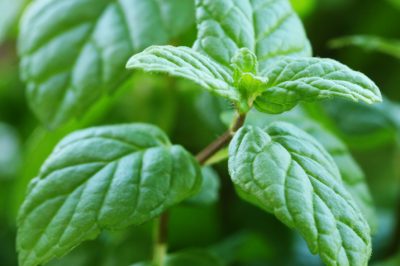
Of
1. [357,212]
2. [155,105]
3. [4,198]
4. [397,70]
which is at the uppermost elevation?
[357,212]

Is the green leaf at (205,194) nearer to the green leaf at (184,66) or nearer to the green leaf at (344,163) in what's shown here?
the green leaf at (344,163)

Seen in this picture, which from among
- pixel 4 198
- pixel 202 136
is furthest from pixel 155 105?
pixel 4 198

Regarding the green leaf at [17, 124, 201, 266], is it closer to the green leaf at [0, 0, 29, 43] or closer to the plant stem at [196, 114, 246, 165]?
the plant stem at [196, 114, 246, 165]

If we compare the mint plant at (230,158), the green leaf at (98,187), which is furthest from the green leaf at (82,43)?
the green leaf at (98,187)

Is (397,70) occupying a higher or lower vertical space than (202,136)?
lower

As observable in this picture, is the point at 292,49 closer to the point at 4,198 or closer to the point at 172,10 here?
the point at 172,10

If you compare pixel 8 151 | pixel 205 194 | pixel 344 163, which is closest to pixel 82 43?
pixel 205 194

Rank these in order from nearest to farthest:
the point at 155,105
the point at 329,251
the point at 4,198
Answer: the point at 329,251
the point at 155,105
the point at 4,198
